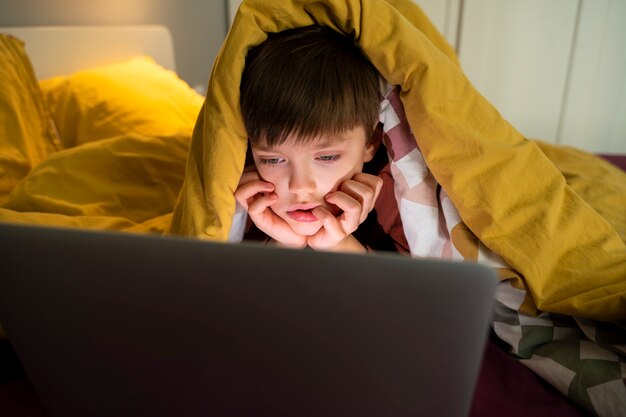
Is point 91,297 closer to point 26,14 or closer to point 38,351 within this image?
point 38,351

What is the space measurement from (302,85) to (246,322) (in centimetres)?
43

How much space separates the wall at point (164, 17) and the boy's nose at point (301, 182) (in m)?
1.27

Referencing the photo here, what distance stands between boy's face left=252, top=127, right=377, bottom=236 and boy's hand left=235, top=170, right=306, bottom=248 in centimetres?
2

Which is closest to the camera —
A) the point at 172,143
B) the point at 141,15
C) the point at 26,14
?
the point at 172,143

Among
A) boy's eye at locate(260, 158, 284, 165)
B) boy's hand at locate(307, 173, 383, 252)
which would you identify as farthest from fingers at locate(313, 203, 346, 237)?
boy's eye at locate(260, 158, 284, 165)

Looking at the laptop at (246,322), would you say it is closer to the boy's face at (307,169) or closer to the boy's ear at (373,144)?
the boy's face at (307,169)

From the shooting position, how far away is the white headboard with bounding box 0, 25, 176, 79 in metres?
1.42

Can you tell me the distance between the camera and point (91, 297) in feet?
1.18

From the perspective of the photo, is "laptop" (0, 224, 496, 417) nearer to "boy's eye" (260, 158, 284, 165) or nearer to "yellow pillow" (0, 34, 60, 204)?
"boy's eye" (260, 158, 284, 165)

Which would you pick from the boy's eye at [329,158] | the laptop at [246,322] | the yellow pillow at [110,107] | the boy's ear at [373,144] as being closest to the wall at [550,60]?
the yellow pillow at [110,107]

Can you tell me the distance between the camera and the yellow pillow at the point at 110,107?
1.21m

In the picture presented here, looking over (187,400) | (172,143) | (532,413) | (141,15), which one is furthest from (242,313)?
(141,15)

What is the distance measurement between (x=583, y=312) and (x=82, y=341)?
62cm

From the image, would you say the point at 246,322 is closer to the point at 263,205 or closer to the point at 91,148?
the point at 263,205
